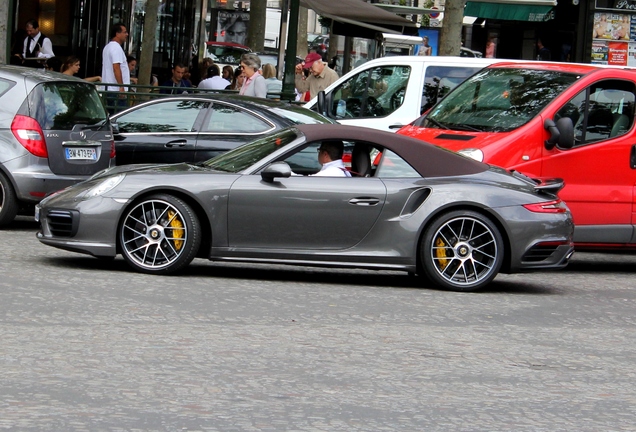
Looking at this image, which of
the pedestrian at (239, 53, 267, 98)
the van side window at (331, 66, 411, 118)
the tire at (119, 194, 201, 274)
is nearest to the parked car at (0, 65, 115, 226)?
the tire at (119, 194, 201, 274)

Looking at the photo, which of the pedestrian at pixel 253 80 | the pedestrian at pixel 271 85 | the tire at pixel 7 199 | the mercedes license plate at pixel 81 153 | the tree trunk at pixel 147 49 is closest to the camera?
the tire at pixel 7 199

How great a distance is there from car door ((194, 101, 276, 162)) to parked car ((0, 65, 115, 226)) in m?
1.32

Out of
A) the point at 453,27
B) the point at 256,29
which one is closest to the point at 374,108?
the point at 453,27

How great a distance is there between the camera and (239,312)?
27.1 ft

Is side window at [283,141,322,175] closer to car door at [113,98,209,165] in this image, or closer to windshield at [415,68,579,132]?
windshield at [415,68,579,132]

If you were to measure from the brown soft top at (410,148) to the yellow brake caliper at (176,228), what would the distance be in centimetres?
125

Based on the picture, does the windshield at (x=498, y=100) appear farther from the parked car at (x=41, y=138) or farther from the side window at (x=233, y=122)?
the parked car at (x=41, y=138)

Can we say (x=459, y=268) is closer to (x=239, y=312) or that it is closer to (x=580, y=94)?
(x=239, y=312)

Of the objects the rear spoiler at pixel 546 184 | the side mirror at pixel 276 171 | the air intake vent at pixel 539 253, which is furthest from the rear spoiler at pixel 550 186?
the side mirror at pixel 276 171

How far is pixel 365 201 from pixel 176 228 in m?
1.50

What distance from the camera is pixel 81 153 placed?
12750 millimetres

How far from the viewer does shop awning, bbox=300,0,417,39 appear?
24.7 m

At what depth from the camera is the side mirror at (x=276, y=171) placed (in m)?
9.53

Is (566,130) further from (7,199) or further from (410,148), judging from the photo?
(7,199)
